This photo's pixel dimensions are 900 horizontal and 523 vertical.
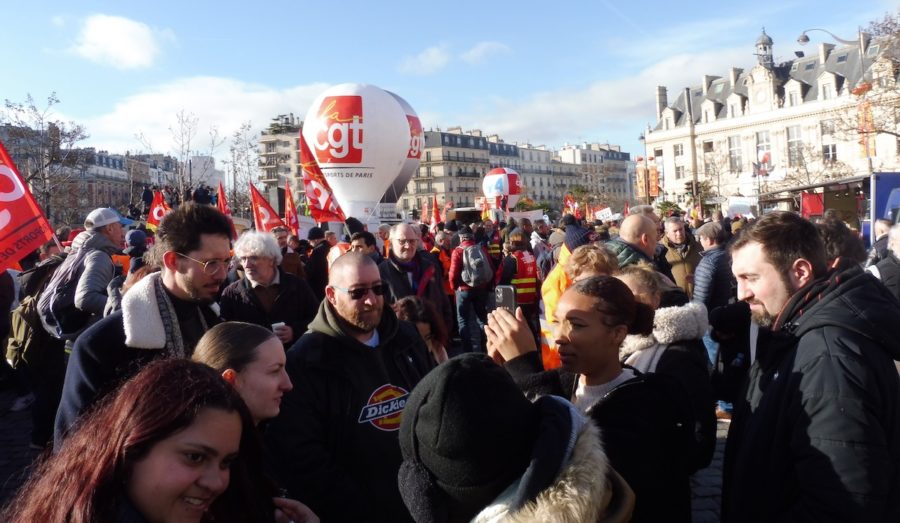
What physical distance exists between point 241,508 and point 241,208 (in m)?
41.2

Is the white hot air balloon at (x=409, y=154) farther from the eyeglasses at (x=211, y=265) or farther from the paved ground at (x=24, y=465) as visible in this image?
the eyeglasses at (x=211, y=265)

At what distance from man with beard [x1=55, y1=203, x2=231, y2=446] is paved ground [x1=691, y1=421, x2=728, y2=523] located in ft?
10.7

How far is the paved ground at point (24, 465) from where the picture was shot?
4621 millimetres

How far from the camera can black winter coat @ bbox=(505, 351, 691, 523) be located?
1.99m

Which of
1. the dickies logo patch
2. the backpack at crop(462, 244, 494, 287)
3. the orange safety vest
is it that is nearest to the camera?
the dickies logo patch

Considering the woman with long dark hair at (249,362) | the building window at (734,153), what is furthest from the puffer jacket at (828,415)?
the building window at (734,153)

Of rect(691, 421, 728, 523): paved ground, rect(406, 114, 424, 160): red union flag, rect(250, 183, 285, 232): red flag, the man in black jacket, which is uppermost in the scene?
rect(406, 114, 424, 160): red union flag

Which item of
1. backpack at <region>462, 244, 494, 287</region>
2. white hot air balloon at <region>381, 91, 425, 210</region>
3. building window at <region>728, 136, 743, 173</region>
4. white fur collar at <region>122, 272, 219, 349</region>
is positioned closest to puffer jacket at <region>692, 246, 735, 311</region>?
backpack at <region>462, 244, 494, 287</region>

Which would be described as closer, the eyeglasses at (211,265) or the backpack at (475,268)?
the eyeglasses at (211,265)

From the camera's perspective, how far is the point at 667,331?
3219 millimetres

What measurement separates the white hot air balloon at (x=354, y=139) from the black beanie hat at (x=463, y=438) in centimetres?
2104

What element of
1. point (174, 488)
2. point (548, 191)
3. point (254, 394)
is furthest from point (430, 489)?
point (548, 191)

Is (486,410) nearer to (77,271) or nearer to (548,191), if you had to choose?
(77,271)

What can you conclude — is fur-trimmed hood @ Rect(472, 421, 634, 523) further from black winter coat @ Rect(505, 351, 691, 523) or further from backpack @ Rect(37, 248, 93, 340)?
backpack @ Rect(37, 248, 93, 340)
